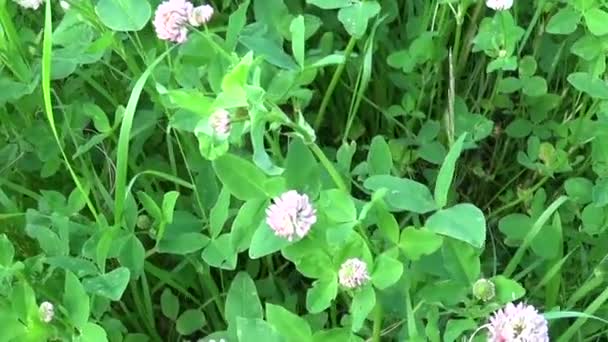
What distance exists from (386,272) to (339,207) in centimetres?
7

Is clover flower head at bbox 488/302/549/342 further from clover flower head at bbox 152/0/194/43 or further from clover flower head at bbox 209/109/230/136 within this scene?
clover flower head at bbox 152/0/194/43

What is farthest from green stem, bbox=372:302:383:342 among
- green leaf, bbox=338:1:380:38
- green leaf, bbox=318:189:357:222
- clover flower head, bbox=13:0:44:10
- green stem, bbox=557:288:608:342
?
clover flower head, bbox=13:0:44:10

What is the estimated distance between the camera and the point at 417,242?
0.98m

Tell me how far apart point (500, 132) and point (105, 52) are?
54 centimetres

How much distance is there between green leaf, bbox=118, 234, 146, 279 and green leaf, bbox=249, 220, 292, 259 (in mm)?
191

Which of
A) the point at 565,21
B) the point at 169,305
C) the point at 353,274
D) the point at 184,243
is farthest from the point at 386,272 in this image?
the point at 565,21

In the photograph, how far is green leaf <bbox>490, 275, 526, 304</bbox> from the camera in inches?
39.1

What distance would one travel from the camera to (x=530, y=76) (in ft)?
4.43

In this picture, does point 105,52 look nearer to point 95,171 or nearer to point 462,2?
point 95,171

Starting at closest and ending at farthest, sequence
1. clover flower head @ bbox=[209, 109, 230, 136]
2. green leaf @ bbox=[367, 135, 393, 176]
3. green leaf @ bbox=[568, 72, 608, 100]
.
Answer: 1. clover flower head @ bbox=[209, 109, 230, 136]
2. green leaf @ bbox=[367, 135, 393, 176]
3. green leaf @ bbox=[568, 72, 608, 100]

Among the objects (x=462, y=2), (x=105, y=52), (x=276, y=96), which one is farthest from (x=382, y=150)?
(x=105, y=52)

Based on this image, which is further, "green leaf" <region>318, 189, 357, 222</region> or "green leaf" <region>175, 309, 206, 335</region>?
"green leaf" <region>175, 309, 206, 335</region>

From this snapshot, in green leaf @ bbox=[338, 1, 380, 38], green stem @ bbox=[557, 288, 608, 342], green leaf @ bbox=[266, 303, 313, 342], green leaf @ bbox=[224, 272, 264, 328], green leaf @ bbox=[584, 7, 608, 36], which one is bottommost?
green stem @ bbox=[557, 288, 608, 342]

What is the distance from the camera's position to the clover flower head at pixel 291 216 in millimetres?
933
